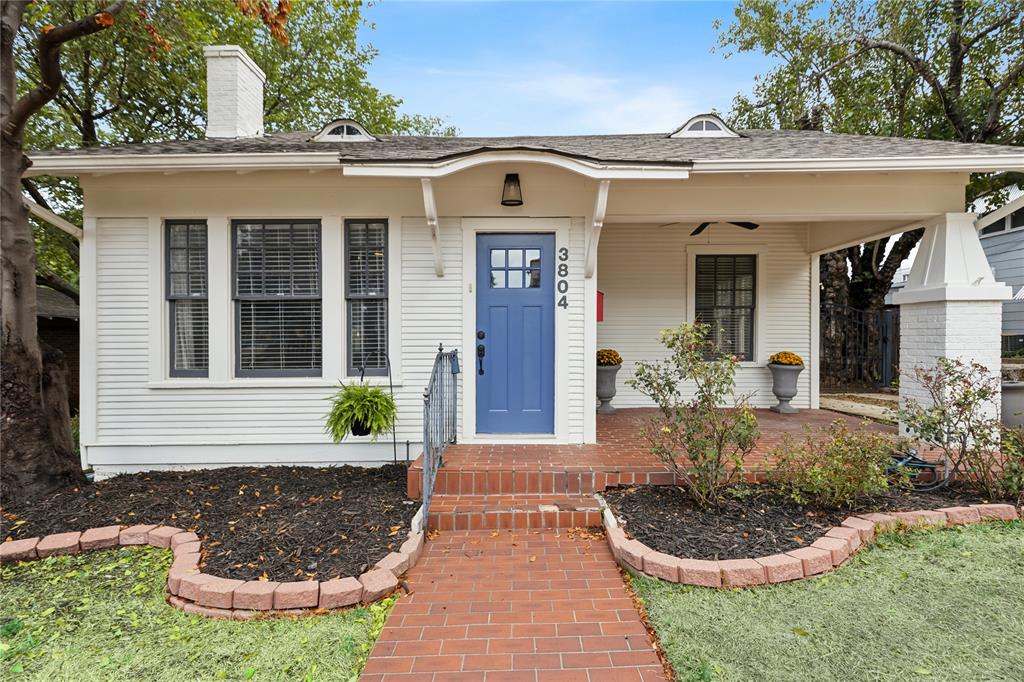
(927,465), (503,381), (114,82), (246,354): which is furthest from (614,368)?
(114,82)

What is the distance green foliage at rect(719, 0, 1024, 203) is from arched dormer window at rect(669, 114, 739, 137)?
573cm

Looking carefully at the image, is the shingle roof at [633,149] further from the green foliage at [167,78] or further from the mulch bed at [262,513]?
the mulch bed at [262,513]

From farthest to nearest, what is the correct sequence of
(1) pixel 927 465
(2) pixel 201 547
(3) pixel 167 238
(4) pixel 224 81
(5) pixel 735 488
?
(4) pixel 224 81
(3) pixel 167 238
(1) pixel 927 465
(5) pixel 735 488
(2) pixel 201 547

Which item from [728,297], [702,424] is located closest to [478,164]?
[702,424]

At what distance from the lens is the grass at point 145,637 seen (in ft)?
6.77

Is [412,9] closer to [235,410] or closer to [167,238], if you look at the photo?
[167,238]

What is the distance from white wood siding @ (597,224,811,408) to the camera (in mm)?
6809

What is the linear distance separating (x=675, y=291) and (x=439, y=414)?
4.38 m

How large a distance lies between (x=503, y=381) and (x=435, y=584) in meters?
2.29

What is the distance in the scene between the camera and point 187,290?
189 inches

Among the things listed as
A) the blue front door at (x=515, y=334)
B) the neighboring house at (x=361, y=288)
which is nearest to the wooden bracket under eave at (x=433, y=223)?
the neighboring house at (x=361, y=288)

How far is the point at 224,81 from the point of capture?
19.4 feet

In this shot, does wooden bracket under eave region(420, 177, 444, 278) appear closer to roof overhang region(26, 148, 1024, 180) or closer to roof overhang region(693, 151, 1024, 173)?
roof overhang region(26, 148, 1024, 180)

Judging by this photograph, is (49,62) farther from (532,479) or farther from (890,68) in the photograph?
(890,68)
